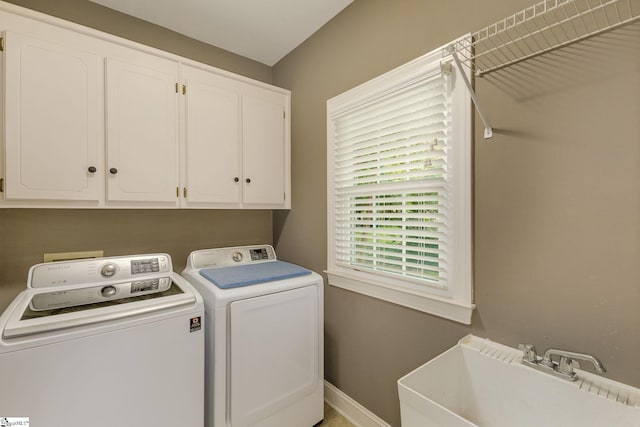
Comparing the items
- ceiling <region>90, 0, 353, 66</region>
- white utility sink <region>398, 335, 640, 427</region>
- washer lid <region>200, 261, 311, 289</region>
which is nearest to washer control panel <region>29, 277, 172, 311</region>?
washer lid <region>200, 261, 311, 289</region>

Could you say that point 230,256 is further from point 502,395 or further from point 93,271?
point 502,395

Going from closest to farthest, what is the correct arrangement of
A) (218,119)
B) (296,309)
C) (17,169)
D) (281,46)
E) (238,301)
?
(17,169), (238,301), (296,309), (218,119), (281,46)

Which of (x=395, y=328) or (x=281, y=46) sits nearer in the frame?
(x=395, y=328)

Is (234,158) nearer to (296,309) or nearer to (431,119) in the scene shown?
(296,309)

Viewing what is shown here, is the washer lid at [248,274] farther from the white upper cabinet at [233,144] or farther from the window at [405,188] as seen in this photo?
the white upper cabinet at [233,144]

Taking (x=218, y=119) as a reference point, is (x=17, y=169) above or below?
below

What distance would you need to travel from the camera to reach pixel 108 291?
1.36 m

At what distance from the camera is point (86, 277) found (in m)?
1.48

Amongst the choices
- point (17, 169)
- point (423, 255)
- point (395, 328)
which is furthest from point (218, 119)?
point (395, 328)

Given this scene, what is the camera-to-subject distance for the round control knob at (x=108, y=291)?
1.34 m

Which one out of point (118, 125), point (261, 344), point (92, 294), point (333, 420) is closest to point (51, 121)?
point (118, 125)

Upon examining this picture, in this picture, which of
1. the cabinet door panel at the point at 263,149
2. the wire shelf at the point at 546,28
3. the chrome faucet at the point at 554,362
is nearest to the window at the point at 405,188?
the wire shelf at the point at 546,28

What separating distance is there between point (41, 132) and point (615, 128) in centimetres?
237

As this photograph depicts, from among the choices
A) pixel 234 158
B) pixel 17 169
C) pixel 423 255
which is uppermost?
pixel 234 158
